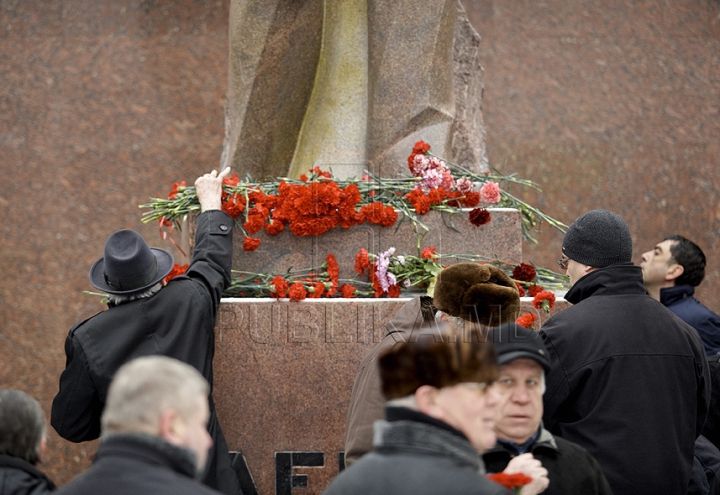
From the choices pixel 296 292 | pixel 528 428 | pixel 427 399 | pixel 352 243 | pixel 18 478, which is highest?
pixel 352 243

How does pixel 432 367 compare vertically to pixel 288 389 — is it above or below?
above

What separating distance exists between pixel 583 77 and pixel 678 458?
5.18m

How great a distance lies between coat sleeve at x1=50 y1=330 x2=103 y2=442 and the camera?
341 centimetres

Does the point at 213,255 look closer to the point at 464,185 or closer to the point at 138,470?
the point at 464,185

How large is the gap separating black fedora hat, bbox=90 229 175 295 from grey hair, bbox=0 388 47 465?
Result: 954 millimetres

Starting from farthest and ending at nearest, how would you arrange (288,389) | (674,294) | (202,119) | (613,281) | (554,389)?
(202,119) < (674,294) < (288,389) < (613,281) < (554,389)

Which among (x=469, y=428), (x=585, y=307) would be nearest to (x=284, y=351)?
(x=585, y=307)

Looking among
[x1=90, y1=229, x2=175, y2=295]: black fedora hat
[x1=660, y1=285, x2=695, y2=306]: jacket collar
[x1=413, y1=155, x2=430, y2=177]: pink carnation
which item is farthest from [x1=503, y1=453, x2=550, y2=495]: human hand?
→ [x1=660, y1=285, x2=695, y2=306]: jacket collar

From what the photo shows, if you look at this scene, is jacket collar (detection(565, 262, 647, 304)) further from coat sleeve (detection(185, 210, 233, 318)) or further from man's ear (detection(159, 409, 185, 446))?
man's ear (detection(159, 409, 185, 446))

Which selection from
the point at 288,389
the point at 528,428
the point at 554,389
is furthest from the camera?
the point at 288,389

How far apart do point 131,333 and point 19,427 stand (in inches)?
38.9

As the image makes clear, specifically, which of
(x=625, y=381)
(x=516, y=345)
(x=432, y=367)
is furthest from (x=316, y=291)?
(x=432, y=367)

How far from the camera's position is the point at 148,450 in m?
Answer: 1.87

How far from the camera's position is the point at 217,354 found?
4105 millimetres
